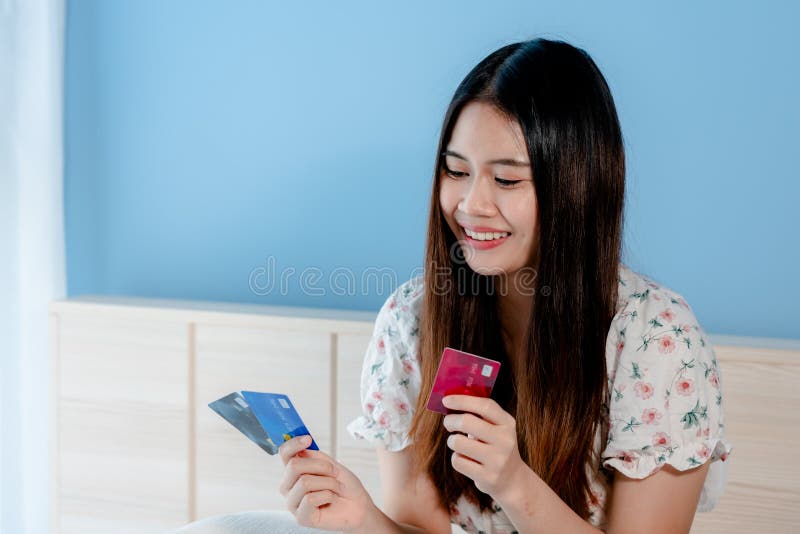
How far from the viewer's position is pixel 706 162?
213 cm

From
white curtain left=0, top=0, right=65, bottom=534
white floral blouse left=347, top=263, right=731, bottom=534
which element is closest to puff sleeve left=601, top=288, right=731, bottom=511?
white floral blouse left=347, top=263, right=731, bottom=534

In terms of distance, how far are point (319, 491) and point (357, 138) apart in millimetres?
1153

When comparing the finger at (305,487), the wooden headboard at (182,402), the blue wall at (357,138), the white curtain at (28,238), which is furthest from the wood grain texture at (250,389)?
the finger at (305,487)

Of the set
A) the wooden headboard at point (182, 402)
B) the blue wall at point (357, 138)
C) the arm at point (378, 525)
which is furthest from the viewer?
the wooden headboard at point (182, 402)

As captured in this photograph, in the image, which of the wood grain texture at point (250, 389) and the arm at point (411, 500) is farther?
the wood grain texture at point (250, 389)

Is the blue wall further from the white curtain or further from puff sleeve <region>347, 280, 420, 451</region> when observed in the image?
puff sleeve <region>347, 280, 420, 451</region>

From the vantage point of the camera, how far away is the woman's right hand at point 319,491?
142 centimetres

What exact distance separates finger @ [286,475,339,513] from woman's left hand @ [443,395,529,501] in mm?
247

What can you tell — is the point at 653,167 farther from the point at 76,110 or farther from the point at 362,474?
the point at 76,110

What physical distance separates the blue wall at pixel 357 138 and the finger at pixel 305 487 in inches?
38.7

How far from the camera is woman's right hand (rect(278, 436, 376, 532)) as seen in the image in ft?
4.67

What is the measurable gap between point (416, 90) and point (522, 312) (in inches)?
33.8

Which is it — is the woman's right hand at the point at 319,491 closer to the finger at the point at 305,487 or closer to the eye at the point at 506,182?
the finger at the point at 305,487

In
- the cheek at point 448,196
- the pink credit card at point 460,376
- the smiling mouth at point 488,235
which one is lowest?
the pink credit card at point 460,376
